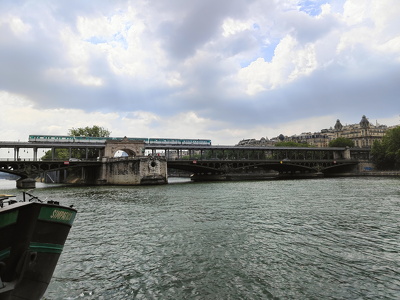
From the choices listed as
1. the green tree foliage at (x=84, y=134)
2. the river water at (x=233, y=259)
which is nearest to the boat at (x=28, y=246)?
the river water at (x=233, y=259)

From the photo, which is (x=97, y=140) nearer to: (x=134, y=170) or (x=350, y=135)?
(x=134, y=170)

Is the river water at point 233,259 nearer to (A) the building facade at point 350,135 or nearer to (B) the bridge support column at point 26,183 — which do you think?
(B) the bridge support column at point 26,183

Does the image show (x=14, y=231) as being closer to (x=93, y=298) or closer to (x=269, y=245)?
(x=93, y=298)

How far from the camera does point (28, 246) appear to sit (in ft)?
15.7

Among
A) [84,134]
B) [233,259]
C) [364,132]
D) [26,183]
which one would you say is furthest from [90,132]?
[364,132]

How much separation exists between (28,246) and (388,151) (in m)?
83.7

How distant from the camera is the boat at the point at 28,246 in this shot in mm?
4445

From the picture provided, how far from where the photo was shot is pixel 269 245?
9.03m

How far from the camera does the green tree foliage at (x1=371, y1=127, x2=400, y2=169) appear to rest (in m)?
68.6

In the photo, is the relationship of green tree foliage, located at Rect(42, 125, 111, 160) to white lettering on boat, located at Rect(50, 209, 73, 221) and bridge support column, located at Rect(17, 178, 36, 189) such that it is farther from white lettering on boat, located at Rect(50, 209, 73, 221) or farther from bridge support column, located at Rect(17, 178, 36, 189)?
white lettering on boat, located at Rect(50, 209, 73, 221)

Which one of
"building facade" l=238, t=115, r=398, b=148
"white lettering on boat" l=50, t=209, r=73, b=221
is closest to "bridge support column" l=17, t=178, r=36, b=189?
"white lettering on boat" l=50, t=209, r=73, b=221

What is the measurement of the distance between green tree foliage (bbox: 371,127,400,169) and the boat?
79.0 meters

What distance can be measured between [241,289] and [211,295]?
2.40ft

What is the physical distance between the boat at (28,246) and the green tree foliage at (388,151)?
259ft
